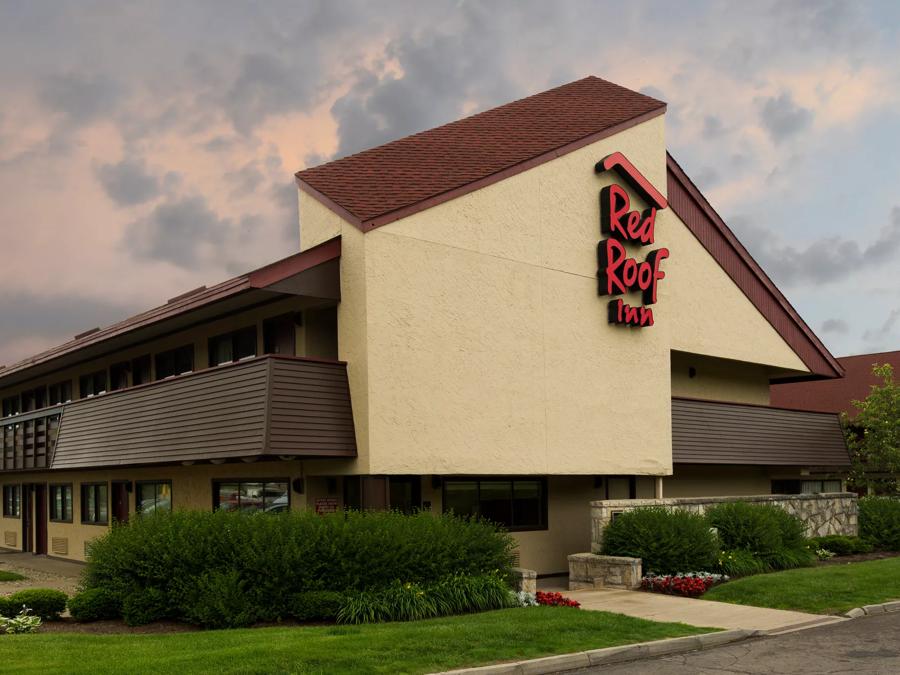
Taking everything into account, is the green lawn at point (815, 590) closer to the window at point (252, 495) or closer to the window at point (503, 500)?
the window at point (503, 500)

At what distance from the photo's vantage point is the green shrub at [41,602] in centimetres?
1681

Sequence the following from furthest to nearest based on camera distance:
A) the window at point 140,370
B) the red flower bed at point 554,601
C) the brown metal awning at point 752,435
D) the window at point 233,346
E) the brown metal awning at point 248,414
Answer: the window at point 140,370
the brown metal awning at point 752,435
the window at point 233,346
the brown metal awning at point 248,414
the red flower bed at point 554,601

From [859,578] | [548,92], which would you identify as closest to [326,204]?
[548,92]

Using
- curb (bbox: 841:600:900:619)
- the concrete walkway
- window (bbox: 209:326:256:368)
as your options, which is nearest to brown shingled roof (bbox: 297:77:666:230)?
window (bbox: 209:326:256:368)

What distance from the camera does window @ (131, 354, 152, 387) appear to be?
28.4 metres

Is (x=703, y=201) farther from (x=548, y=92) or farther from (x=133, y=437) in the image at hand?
(x=133, y=437)

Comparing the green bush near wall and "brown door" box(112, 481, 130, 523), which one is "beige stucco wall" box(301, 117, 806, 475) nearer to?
the green bush near wall

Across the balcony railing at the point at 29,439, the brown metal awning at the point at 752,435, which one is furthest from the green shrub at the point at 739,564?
the balcony railing at the point at 29,439

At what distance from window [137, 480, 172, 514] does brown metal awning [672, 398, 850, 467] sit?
45.4 ft

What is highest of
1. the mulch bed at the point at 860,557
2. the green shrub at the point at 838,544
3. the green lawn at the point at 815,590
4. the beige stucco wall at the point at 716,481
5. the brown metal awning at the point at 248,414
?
the brown metal awning at the point at 248,414

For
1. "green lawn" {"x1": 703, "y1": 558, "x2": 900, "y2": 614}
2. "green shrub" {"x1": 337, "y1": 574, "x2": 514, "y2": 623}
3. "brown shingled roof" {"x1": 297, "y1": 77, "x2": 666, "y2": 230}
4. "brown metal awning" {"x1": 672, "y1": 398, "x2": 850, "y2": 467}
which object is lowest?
"green lawn" {"x1": 703, "y1": 558, "x2": 900, "y2": 614}

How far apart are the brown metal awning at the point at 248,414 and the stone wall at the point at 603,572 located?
21.3 ft

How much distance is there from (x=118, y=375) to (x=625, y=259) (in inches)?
632

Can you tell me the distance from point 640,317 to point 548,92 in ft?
23.7
